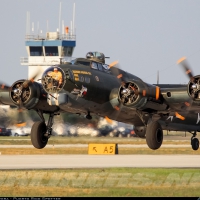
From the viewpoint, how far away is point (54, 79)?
35125 mm

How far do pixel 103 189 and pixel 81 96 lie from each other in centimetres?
714

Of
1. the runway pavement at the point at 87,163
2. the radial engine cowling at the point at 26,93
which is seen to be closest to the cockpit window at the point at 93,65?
the radial engine cowling at the point at 26,93

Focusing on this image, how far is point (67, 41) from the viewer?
4291 inches

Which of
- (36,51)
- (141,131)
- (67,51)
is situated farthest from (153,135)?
(36,51)

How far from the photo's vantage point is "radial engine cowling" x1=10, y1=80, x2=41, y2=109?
3694cm

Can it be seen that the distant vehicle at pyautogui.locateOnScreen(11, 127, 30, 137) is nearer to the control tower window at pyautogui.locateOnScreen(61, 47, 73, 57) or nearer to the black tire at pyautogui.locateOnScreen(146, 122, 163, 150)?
the control tower window at pyautogui.locateOnScreen(61, 47, 73, 57)

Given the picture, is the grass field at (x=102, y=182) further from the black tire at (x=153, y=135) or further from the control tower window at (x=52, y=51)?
the control tower window at (x=52, y=51)

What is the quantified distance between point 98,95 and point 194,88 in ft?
18.9

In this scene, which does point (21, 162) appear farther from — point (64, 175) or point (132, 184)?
point (132, 184)

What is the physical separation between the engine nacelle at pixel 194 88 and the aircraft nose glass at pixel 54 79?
7395 mm

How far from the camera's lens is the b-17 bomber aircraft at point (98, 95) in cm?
3541

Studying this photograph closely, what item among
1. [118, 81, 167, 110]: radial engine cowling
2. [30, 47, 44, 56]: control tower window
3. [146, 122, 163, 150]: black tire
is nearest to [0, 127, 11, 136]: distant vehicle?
[30, 47, 44, 56]: control tower window

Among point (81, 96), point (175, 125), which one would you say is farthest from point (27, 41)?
point (81, 96)

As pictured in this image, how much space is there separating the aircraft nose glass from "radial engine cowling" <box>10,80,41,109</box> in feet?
6.31
